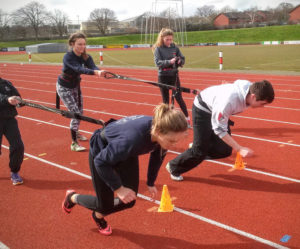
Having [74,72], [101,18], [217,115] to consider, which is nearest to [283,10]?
[101,18]

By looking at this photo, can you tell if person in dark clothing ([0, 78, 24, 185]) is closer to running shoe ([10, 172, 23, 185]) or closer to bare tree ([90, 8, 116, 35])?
running shoe ([10, 172, 23, 185])

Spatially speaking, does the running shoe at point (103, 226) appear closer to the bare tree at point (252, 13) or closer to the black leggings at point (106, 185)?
the black leggings at point (106, 185)

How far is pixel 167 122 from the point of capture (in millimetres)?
2305

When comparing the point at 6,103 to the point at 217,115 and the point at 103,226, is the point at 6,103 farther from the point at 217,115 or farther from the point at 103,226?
the point at 217,115

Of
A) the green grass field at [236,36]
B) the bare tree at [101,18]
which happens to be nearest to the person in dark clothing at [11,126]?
the green grass field at [236,36]

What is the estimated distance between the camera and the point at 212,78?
1440 cm

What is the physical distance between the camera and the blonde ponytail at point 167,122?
231 cm

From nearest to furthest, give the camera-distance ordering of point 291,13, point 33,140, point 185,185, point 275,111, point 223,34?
1. point 185,185
2. point 33,140
3. point 275,111
4. point 223,34
5. point 291,13

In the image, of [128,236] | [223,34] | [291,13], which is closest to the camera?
[128,236]

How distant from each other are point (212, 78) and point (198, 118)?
10.9m

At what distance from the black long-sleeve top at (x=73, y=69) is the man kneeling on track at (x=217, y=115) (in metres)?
2.08

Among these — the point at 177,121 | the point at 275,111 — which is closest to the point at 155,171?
the point at 177,121

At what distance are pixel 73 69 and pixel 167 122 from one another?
10.8 feet

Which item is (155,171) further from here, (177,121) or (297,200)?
(297,200)
